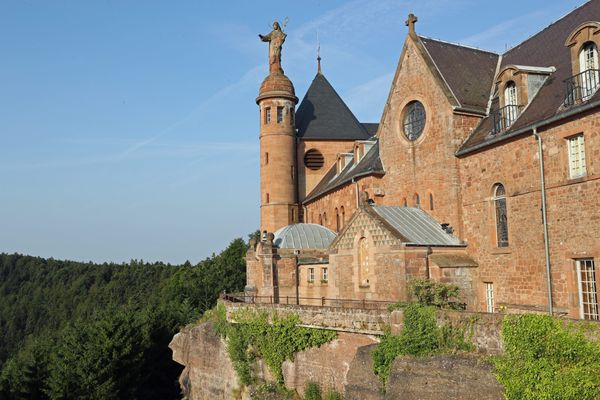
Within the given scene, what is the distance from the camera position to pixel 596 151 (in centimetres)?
1723

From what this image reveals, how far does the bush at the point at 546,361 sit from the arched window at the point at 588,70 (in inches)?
323

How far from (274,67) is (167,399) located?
84.2 feet

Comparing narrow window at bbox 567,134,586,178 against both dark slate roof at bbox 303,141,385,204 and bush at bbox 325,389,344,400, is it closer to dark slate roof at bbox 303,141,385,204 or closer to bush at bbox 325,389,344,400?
bush at bbox 325,389,344,400

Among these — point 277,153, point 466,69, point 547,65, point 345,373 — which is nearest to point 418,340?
point 345,373

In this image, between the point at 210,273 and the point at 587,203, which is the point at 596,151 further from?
the point at 210,273

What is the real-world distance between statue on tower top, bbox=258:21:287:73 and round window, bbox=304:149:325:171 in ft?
21.7

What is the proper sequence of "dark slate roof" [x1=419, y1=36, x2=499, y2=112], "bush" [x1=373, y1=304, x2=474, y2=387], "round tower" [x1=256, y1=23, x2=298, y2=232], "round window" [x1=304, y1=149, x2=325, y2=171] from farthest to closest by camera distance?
"round window" [x1=304, y1=149, x2=325, y2=171], "round tower" [x1=256, y1=23, x2=298, y2=232], "dark slate roof" [x1=419, y1=36, x2=499, y2=112], "bush" [x1=373, y1=304, x2=474, y2=387]

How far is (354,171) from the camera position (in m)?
32.9

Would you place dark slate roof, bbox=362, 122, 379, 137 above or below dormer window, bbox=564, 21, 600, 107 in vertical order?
above

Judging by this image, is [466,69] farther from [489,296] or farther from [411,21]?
[489,296]

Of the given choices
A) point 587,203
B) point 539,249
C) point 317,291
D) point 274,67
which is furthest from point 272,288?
point 274,67

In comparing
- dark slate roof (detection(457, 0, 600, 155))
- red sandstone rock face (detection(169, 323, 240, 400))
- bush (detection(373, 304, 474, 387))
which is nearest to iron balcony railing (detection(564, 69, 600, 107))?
dark slate roof (detection(457, 0, 600, 155))

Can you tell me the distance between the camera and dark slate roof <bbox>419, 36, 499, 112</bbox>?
2509 centimetres

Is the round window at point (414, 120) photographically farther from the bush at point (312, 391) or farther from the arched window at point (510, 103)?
the bush at point (312, 391)
